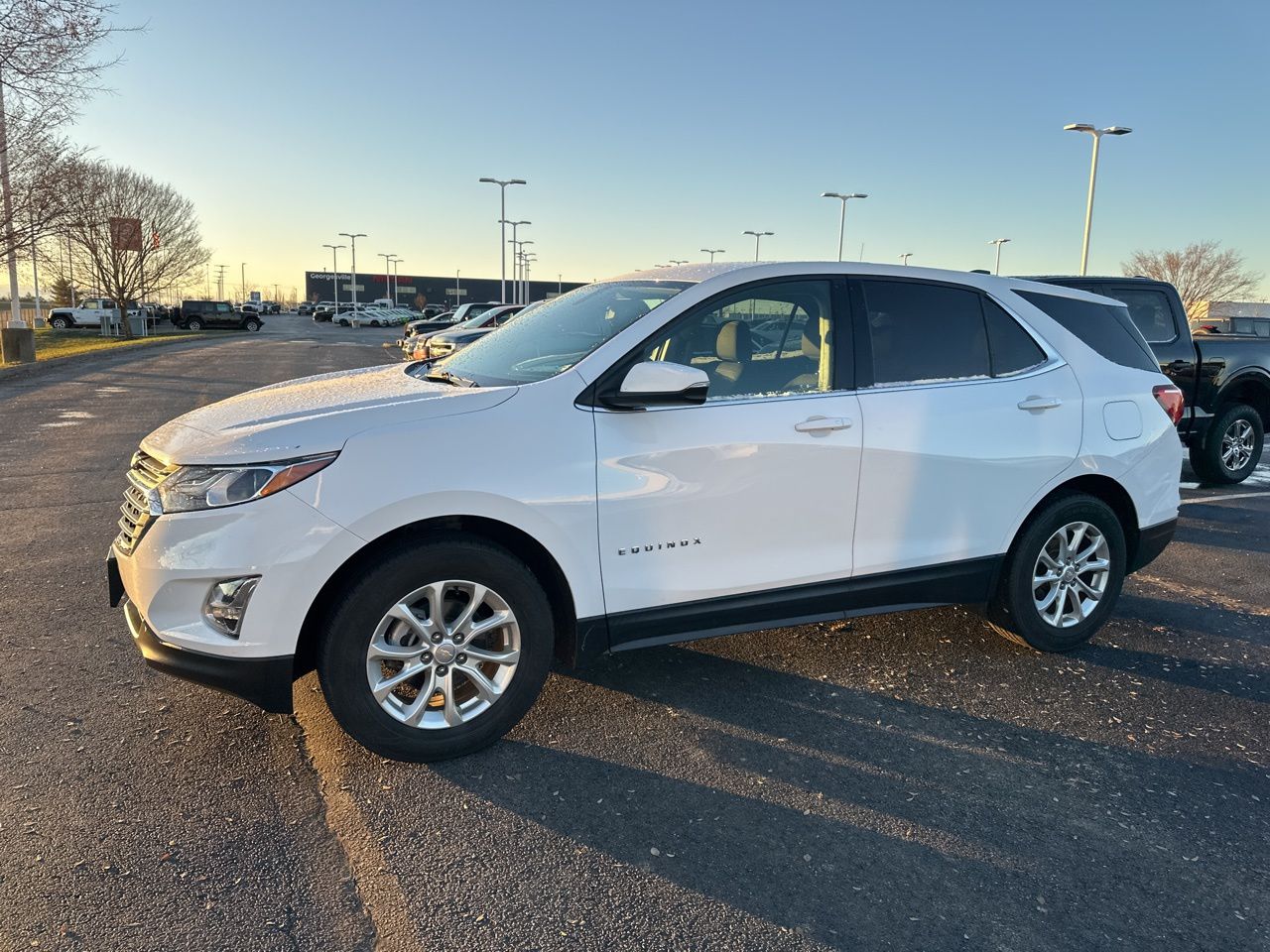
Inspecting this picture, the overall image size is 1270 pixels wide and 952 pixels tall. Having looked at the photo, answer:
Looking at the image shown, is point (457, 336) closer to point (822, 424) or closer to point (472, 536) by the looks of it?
point (822, 424)

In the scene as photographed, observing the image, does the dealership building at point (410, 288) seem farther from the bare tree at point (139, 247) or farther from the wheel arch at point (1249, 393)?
the wheel arch at point (1249, 393)

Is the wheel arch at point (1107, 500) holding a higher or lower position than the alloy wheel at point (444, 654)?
higher

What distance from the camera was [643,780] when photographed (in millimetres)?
3186

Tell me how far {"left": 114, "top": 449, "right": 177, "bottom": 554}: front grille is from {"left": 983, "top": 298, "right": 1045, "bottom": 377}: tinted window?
138 inches

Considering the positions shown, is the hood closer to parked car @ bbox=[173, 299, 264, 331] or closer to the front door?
the front door

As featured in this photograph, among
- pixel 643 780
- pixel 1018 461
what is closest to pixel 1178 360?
pixel 1018 461

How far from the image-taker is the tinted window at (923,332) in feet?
13.0

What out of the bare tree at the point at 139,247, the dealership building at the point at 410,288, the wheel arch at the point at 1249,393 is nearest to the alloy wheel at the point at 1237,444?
the wheel arch at the point at 1249,393

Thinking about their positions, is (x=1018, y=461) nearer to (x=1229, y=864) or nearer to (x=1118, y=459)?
(x=1118, y=459)

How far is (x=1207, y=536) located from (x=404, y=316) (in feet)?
267

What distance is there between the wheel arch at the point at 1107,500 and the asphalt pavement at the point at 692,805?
1.72 ft

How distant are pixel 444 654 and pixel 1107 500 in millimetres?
3380

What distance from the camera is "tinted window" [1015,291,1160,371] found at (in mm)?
4531

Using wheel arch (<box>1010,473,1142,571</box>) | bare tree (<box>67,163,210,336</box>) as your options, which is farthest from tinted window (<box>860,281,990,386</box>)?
bare tree (<box>67,163,210,336</box>)
